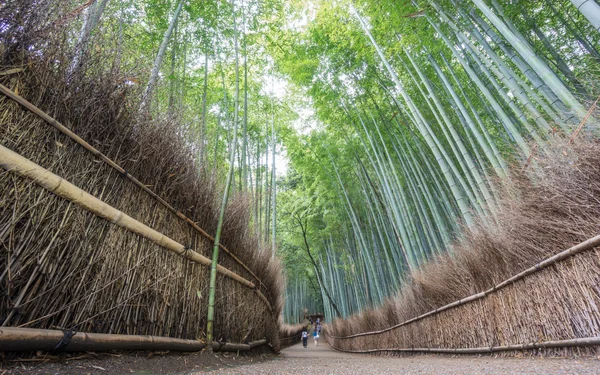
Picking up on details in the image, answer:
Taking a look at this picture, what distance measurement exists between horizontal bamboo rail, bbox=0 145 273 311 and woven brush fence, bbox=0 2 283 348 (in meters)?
0.03

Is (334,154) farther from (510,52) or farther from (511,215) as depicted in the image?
(511,215)

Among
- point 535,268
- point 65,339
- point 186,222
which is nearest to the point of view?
point 65,339

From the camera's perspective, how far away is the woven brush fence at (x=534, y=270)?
1.78m

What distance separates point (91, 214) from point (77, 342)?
2.01 ft

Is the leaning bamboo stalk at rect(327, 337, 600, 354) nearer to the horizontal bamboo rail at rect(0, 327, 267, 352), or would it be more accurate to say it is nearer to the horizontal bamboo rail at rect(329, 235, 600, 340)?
the horizontal bamboo rail at rect(329, 235, 600, 340)

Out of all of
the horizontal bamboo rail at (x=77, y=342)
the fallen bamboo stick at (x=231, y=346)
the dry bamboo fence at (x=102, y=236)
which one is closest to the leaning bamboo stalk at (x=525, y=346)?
the fallen bamboo stick at (x=231, y=346)

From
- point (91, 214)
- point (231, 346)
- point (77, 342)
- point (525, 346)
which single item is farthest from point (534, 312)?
point (91, 214)

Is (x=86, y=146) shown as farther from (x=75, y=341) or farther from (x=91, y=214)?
(x=75, y=341)

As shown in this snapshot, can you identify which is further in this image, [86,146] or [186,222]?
[186,222]

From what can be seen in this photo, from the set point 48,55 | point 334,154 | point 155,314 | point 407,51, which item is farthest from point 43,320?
point 334,154

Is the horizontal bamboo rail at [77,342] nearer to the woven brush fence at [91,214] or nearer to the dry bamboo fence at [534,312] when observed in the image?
the woven brush fence at [91,214]

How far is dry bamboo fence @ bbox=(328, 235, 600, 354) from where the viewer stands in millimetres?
1768

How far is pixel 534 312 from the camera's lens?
217 cm

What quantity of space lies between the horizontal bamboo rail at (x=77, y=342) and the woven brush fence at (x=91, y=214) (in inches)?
2.9
